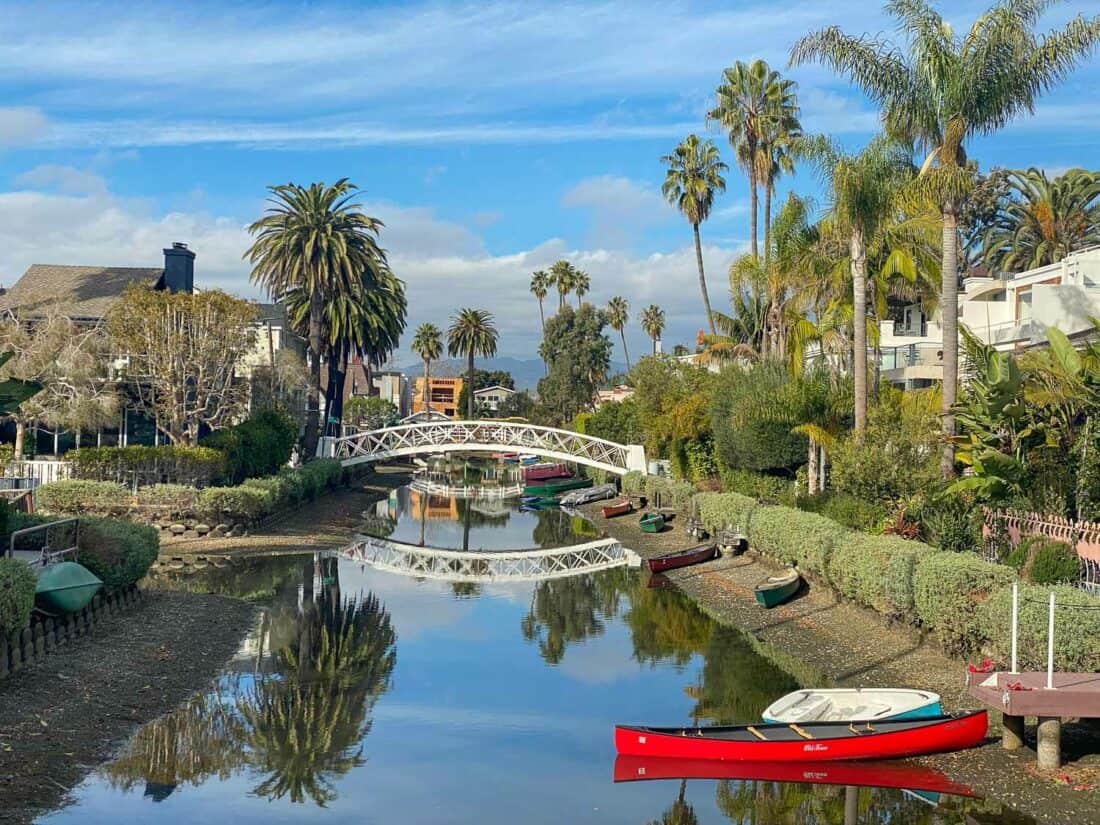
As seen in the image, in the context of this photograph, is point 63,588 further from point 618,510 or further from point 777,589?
point 618,510

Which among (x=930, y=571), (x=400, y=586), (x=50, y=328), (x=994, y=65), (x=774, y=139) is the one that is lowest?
(x=400, y=586)

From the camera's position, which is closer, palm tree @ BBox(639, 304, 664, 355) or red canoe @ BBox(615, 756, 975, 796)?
red canoe @ BBox(615, 756, 975, 796)

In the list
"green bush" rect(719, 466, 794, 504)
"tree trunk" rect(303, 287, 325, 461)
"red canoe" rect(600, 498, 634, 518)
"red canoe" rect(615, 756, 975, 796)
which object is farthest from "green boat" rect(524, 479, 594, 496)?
"red canoe" rect(615, 756, 975, 796)

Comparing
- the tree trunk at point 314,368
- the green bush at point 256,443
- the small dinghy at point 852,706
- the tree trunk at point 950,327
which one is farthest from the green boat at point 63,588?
the tree trunk at point 314,368

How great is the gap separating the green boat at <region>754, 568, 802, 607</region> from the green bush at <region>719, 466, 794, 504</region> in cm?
914

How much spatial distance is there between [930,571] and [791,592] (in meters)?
9.19

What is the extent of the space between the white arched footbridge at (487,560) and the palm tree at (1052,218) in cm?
3456

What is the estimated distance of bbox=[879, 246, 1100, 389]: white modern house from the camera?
137 feet

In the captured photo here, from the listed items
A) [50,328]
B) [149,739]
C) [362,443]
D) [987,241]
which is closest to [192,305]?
[50,328]

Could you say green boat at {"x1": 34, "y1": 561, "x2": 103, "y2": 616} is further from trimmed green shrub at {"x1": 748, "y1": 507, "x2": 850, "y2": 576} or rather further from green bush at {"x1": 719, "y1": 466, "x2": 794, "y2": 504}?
green bush at {"x1": 719, "y1": 466, "x2": 794, "y2": 504}

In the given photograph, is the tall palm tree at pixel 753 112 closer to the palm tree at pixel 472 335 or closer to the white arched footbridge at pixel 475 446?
the white arched footbridge at pixel 475 446

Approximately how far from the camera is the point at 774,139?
195 ft

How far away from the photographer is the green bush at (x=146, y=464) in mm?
45656

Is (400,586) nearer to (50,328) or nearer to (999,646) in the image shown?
(50,328)
